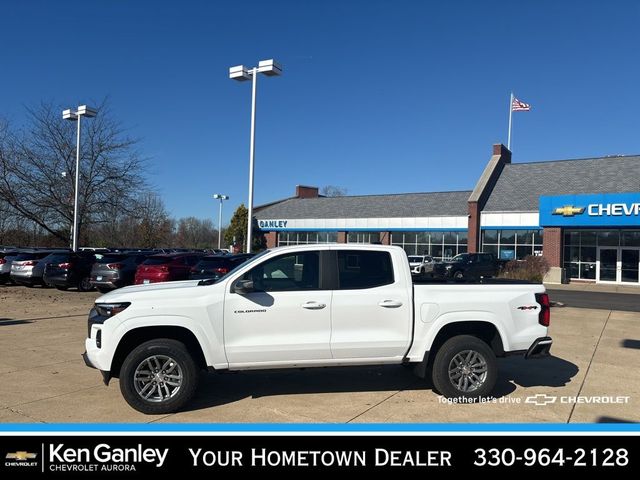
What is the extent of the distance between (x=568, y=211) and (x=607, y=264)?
4095 mm

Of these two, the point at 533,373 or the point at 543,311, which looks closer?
the point at 543,311

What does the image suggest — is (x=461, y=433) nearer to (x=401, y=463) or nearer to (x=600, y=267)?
(x=401, y=463)

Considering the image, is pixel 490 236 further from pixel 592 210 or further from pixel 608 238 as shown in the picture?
pixel 592 210

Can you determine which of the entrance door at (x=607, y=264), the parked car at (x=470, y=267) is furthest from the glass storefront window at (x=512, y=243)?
the parked car at (x=470, y=267)

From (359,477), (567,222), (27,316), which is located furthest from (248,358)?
(567,222)

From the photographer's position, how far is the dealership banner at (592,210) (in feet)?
95.4

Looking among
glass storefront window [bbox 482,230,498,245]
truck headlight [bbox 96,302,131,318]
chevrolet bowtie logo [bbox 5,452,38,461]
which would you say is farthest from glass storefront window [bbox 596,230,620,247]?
chevrolet bowtie logo [bbox 5,452,38,461]

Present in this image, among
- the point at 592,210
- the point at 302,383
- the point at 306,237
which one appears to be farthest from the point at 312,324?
the point at 306,237

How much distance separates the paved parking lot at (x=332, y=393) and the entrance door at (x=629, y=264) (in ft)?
81.8

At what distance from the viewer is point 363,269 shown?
6059mm

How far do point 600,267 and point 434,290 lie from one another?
30132 millimetres

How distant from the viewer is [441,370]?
597cm

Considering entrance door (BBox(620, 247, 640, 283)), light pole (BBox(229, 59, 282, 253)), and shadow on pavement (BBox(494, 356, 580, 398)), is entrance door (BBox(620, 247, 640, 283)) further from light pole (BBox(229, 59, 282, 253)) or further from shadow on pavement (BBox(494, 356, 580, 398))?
shadow on pavement (BBox(494, 356, 580, 398))

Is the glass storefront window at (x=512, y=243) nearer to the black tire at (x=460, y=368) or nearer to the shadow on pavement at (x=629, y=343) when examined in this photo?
the shadow on pavement at (x=629, y=343)
